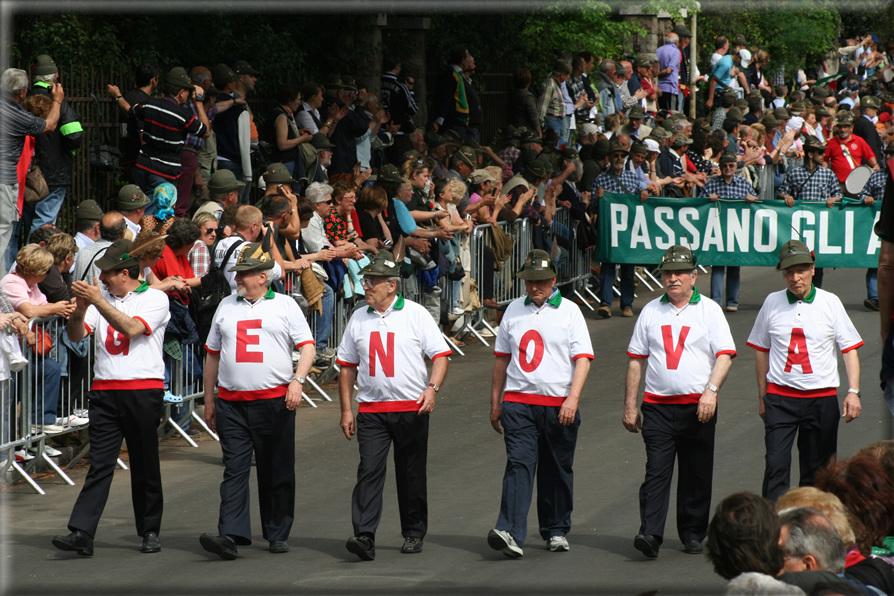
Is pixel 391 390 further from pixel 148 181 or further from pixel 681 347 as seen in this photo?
pixel 148 181

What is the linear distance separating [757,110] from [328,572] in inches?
766

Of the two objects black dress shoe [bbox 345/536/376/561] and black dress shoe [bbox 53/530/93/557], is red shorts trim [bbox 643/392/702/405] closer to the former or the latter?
black dress shoe [bbox 345/536/376/561]

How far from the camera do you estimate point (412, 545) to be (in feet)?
25.8

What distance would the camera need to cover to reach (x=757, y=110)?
24.7 metres

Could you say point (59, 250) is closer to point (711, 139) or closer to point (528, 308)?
point (528, 308)

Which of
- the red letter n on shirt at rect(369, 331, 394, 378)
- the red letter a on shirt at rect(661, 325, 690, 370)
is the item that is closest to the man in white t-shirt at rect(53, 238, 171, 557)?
the red letter n on shirt at rect(369, 331, 394, 378)

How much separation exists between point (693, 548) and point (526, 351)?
1685 millimetres

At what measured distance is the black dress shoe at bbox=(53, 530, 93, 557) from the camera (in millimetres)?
7699

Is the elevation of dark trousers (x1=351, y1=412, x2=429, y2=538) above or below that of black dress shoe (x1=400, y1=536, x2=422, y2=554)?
above

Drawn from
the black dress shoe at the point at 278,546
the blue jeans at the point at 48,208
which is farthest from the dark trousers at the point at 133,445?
the blue jeans at the point at 48,208

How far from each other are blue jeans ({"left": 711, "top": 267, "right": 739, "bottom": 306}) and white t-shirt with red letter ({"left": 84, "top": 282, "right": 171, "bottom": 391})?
975cm

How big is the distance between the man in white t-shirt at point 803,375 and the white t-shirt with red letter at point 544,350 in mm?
1326

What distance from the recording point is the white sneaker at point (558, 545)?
7.83 m

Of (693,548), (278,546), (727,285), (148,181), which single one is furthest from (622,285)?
(278,546)
